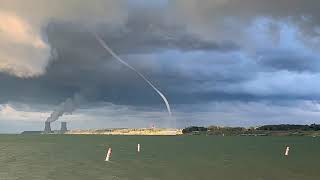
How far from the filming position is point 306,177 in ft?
257

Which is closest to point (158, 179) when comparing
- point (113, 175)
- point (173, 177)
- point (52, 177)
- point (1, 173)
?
point (173, 177)

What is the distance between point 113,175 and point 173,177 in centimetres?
970

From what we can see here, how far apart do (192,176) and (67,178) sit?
62.5ft

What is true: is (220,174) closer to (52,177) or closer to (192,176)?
(192,176)

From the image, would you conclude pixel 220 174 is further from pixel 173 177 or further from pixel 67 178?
pixel 67 178

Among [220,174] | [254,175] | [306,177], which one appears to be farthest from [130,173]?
[306,177]

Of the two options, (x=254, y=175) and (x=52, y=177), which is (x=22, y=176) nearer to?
(x=52, y=177)

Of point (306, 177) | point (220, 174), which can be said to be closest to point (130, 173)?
point (220, 174)

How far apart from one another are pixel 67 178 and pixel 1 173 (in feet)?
43.4

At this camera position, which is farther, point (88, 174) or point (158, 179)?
point (88, 174)

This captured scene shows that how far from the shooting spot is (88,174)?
262ft

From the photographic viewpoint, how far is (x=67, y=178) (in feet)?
238

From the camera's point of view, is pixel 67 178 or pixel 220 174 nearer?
pixel 67 178

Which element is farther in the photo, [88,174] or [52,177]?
[88,174]
